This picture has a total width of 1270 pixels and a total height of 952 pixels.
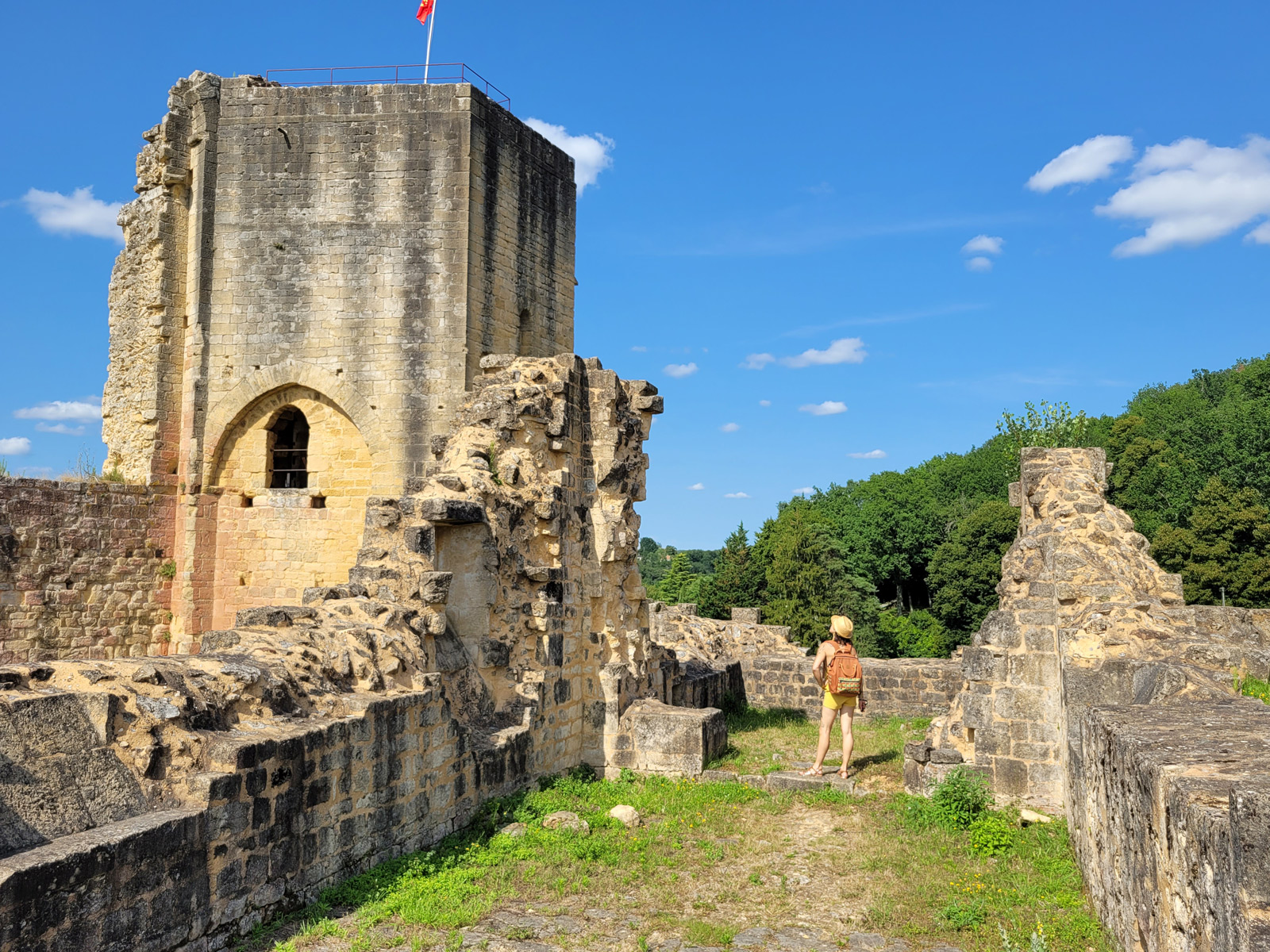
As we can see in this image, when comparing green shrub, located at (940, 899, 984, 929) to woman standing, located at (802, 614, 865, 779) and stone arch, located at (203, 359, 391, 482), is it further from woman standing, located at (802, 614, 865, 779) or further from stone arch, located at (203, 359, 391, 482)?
stone arch, located at (203, 359, 391, 482)

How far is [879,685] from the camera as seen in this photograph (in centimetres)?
1448

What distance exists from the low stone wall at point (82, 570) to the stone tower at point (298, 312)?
1.29ft

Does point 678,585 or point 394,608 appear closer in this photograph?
point 394,608

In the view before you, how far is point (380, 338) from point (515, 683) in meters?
7.08

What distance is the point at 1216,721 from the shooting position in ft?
Answer: 14.0

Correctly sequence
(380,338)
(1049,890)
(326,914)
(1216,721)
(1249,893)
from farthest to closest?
(380,338) < (1049,890) < (326,914) < (1216,721) < (1249,893)

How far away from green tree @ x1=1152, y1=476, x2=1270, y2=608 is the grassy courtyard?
24796mm

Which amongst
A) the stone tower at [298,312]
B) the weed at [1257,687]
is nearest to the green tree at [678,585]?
the stone tower at [298,312]

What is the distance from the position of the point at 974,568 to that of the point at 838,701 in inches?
1078

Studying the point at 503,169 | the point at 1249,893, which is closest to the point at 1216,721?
the point at 1249,893

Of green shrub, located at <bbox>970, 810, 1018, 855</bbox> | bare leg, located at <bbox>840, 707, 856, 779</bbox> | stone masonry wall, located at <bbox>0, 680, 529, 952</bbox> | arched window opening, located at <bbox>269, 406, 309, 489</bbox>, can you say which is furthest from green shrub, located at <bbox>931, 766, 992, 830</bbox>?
arched window opening, located at <bbox>269, 406, 309, 489</bbox>

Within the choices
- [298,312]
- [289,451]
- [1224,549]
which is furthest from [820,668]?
[1224,549]

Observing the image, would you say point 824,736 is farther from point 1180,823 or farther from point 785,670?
point 785,670

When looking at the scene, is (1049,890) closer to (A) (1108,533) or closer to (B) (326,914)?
(A) (1108,533)
